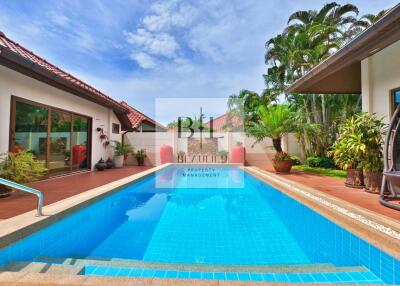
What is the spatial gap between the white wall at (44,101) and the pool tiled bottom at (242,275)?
19.6 feet

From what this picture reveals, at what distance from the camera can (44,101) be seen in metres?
8.13

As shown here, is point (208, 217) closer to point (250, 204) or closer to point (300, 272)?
point (250, 204)

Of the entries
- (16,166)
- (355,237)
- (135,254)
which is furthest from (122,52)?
(355,237)

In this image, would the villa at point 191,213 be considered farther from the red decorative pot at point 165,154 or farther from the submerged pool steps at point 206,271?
the red decorative pot at point 165,154

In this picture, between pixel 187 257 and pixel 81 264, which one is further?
pixel 187 257

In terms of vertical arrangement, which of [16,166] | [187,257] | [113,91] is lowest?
[187,257]

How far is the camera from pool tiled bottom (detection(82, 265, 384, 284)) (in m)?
2.53

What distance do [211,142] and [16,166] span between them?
1369cm

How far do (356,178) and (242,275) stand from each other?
5558 millimetres

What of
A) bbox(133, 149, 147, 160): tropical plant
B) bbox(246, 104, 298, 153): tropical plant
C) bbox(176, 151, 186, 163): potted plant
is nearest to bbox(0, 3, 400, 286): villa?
bbox(246, 104, 298, 153): tropical plant

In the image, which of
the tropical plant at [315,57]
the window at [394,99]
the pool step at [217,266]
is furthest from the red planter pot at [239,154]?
the pool step at [217,266]

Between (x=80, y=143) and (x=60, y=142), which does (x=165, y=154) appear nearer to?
(x=80, y=143)

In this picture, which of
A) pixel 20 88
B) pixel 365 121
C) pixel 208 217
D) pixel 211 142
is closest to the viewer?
pixel 208 217

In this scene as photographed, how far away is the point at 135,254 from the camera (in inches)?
127
